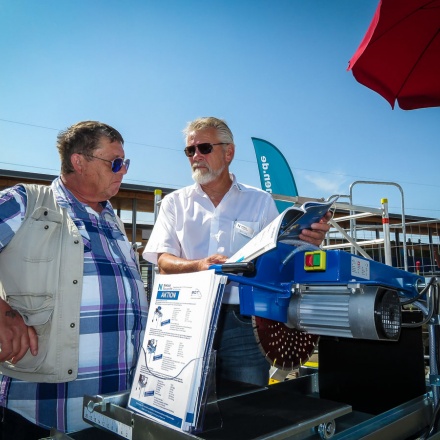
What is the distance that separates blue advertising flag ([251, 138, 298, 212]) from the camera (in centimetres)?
508

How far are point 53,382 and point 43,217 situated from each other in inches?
21.7

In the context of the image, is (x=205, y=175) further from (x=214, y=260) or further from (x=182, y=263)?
(x=214, y=260)

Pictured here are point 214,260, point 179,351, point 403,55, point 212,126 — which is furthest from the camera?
point 403,55

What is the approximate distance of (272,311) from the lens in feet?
3.32

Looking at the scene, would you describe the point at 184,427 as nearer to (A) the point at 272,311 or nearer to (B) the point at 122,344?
(A) the point at 272,311

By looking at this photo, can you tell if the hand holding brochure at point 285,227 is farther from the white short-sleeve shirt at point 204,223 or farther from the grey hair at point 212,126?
the grey hair at point 212,126

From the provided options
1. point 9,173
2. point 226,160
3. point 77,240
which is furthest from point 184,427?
point 9,173

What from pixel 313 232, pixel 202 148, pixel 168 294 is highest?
pixel 202 148

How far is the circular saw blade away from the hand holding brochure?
8.4 inches

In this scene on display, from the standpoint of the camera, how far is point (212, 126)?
6.87 feet

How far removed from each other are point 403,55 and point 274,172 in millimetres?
2262

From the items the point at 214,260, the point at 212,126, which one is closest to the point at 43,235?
the point at 214,260

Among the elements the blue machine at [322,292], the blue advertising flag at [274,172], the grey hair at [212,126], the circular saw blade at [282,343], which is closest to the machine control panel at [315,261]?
the blue machine at [322,292]

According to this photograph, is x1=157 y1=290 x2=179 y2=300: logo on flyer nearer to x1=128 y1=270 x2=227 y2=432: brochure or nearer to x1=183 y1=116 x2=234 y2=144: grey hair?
x1=128 y1=270 x2=227 y2=432: brochure
